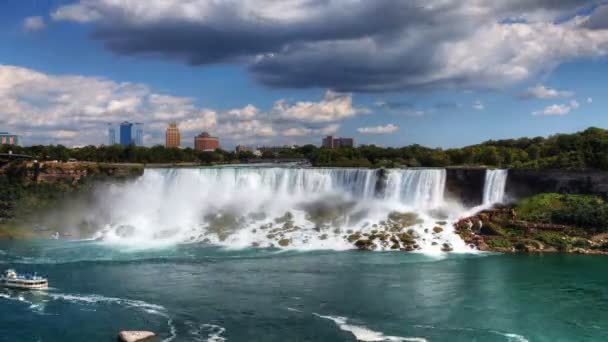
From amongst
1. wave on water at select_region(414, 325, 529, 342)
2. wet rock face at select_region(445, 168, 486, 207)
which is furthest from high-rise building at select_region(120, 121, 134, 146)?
wave on water at select_region(414, 325, 529, 342)

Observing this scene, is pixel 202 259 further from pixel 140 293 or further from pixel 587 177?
pixel 587 177

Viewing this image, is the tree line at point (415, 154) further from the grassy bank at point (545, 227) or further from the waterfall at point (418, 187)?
the waterfall at point (418, 187)

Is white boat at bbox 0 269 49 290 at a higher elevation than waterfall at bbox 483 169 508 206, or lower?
lower

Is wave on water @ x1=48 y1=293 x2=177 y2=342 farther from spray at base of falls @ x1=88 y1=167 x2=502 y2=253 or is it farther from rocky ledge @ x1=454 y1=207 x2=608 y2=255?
rocky ledge @ x1=454 y1=207 x2=608 y2=255

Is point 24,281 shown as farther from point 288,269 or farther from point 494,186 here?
point 494,186

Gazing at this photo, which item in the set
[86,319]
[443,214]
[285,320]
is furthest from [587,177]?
[86,319]

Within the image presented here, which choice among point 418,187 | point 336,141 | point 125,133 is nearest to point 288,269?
point 418,187

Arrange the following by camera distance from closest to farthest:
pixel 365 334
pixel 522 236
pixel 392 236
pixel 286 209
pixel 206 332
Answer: pixel 365 334 → pixel 206 332 → pixel 522 236 → pixel 392 236 → pixel 286 209
